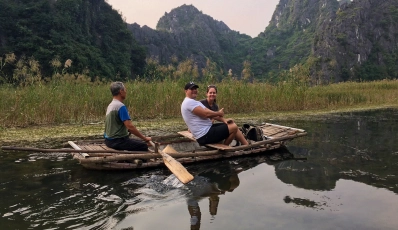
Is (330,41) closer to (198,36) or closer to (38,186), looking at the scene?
(198,36)

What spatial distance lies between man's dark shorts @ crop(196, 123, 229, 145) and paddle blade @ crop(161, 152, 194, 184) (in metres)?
1.06

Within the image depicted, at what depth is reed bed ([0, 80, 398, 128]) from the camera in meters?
8.02

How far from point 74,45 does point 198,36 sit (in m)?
47.8

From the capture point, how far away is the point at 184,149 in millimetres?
5820

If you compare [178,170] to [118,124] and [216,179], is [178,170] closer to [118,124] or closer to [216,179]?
[216,179]

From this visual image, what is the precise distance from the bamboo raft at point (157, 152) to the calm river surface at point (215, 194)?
4.6 inches

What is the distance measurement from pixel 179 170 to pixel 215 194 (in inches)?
17.9

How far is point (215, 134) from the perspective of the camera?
534 cm

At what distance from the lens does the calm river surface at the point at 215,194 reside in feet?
10.0

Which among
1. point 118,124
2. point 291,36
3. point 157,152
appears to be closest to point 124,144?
point 118,124

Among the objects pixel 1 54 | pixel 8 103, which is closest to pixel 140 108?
pixel 8 103

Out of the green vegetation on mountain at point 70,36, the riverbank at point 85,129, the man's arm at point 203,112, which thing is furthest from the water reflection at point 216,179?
the green vegetation on mountain at point 70,36

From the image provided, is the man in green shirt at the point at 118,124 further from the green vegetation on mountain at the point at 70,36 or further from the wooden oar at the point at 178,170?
the green vegetation on mountain at the point at 70,36

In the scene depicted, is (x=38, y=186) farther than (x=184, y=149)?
No
